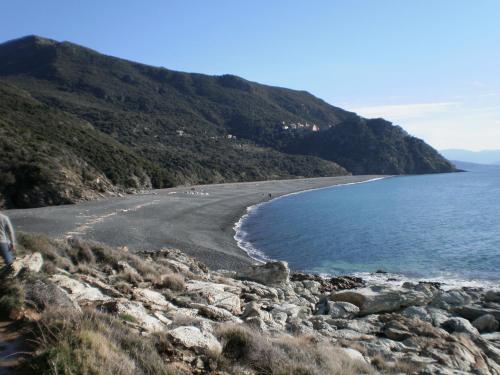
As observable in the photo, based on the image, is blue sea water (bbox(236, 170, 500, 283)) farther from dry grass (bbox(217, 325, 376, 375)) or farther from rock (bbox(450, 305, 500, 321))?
dry grass (bbox(217, 325, 376, 375))

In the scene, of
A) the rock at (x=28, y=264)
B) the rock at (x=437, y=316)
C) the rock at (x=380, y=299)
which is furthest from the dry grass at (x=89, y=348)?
the rock at (x=380, y=299)

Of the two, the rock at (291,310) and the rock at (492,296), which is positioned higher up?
the rock at (291,310)

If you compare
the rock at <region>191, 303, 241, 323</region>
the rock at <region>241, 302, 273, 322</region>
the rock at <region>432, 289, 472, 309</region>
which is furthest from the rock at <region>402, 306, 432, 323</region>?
the rock at <region>191, 303, 241, 323</region>

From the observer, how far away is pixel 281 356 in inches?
240

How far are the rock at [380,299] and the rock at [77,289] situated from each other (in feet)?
26.6

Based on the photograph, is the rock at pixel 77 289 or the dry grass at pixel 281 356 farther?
the rock at pixel 77 289

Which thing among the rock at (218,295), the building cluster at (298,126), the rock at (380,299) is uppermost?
the building cluster at (298,126)

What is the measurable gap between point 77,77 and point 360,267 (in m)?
138

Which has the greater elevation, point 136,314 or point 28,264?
point 28,264

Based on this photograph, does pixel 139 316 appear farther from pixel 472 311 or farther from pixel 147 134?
pixel 147 134

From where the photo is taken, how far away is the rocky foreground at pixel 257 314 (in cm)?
632

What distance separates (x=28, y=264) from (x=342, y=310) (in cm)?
873

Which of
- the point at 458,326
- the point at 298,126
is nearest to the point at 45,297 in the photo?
the point at 458,326

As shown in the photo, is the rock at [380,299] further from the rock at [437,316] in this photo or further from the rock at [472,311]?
the rock at [472,311]
